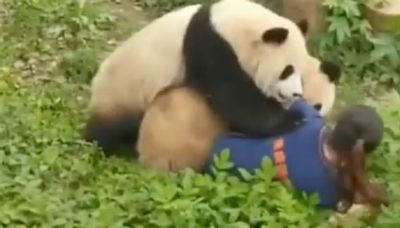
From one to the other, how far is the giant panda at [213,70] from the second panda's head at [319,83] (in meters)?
0.08

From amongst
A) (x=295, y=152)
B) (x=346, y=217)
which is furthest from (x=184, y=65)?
(x=346, y=217)

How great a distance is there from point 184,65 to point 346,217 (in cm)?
97

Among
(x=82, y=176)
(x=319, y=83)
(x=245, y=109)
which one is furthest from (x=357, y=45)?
(x=82, y=176)

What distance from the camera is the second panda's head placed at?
16.6 ft

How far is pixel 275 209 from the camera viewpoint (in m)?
4.54

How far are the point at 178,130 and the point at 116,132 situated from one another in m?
0.35

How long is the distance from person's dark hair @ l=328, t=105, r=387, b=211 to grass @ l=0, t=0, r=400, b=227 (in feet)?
0.38

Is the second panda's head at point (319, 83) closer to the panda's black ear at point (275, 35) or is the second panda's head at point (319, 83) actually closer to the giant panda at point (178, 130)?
the panda's black ear at point (275, 35)

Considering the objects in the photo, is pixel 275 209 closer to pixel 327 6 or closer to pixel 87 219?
pixel 87 219

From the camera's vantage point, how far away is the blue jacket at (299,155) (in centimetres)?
470

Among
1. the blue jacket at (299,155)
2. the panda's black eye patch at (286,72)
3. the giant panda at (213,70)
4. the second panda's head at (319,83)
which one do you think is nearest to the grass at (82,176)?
the blue jacket at (299,155)

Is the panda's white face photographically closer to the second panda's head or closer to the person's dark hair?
the second panda's head

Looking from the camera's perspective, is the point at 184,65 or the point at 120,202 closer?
the point at 120,202

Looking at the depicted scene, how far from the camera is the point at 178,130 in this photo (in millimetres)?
4926
